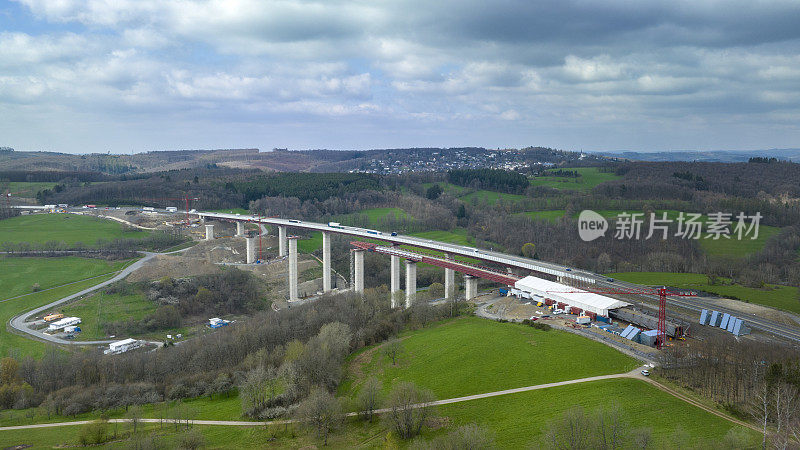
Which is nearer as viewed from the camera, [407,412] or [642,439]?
[642,439]

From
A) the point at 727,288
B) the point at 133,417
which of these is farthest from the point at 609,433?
the point at 727,288

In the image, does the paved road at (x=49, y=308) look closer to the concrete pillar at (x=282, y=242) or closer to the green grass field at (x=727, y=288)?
the concrete pillar at (x=282, y=242)

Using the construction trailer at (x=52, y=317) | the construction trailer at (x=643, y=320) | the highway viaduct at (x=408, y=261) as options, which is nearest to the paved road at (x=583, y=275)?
the highway viaduct at (x=408, y=261)

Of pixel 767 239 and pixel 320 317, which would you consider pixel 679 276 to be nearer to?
pixel 767 239

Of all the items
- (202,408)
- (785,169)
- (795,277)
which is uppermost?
(785,169)

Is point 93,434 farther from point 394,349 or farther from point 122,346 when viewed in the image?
point 122,346

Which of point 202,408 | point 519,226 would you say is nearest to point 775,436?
point 202,408
